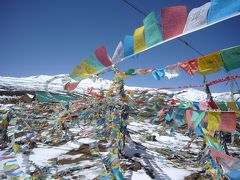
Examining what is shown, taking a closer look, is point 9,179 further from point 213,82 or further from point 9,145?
point 213,82

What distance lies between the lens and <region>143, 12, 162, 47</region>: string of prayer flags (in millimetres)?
2829

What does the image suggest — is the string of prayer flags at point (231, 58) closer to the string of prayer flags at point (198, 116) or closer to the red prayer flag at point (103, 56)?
the string of prayer flags at point (198, 116)

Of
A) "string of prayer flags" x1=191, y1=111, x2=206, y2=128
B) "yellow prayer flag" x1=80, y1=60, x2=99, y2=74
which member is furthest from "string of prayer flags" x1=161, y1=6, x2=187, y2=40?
"string of prayer flags" x1=191, y1=111, x2=206, y2=128

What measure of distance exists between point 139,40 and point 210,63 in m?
1.35

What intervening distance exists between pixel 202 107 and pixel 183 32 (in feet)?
15.7

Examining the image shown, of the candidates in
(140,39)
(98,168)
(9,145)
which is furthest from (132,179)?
(9,145)

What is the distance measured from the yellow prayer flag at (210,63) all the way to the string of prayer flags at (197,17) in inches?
37.4

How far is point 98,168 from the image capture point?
6715 mm

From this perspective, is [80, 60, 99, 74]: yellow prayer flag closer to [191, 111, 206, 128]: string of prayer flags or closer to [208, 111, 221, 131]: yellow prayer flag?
[191, 111, 206, 128]: string of prayer flags

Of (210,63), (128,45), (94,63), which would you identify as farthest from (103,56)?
(210,63)

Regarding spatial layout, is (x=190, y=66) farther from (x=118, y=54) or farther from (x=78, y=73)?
(x=78, y=73)

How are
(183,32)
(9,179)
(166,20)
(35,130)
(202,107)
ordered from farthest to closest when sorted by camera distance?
(35,130) → (202,107) → (9,179) → (166,20) → (183,32)

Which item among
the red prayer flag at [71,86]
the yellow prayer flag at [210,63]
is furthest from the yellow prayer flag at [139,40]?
the red prayer flag at [71,86]

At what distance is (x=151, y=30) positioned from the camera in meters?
2.95
